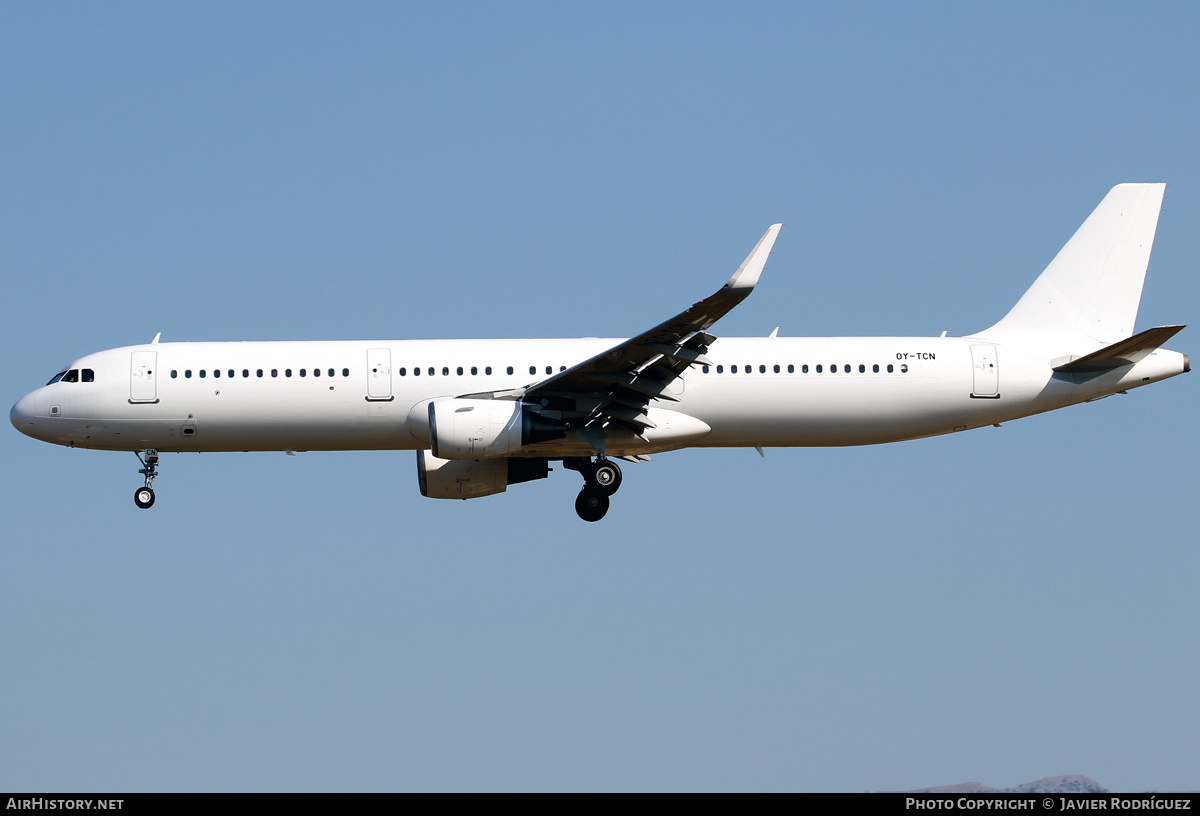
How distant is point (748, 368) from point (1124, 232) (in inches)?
402

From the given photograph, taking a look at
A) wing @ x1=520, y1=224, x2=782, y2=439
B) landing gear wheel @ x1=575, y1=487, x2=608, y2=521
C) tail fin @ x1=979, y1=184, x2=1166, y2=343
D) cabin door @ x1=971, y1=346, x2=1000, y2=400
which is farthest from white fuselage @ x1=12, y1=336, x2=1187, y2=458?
tail fin @ x1=979, y1=184, x2=1166, y2=343

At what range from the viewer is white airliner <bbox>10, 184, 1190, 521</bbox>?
99.2 feet

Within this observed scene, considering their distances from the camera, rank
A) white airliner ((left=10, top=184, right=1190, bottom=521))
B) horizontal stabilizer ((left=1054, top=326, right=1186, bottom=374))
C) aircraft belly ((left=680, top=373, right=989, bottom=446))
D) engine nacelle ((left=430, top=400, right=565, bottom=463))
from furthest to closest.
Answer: aircraft belly ((left=680, top=373, right=989, bottom=446)), white airliner ((left=10, top=184, right=1190, bottom=521)), horizontal stabilizer ((left=1054, top=326, right=1186, bottom=374)), engine nacelle ((left=430, top=400, right=565, bottom=463))

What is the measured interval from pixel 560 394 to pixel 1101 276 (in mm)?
13386

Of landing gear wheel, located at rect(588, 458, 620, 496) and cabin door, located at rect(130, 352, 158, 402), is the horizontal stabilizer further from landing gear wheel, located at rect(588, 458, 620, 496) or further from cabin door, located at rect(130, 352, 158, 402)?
cabin door, located at rect(130, 352, 158, 402)

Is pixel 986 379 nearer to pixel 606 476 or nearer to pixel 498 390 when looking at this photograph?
pixel 606 476

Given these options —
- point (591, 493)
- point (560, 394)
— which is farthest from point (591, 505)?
point (560, 394)

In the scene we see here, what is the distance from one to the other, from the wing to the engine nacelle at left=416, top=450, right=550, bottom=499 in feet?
8.46

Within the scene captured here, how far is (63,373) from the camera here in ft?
104

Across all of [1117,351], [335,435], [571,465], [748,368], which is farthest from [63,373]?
[1117,351]

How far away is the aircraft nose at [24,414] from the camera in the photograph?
103 ft

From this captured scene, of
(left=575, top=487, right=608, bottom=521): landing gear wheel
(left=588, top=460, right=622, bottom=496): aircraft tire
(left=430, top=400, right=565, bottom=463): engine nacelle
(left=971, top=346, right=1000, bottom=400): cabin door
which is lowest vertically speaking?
(left=575, top=487, right=608, bottom=521): landing gear wheel
